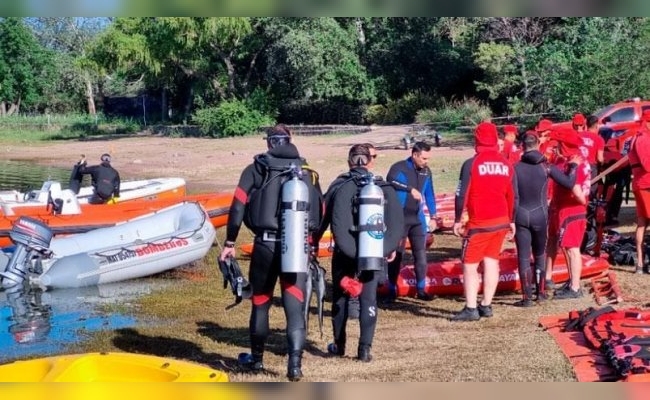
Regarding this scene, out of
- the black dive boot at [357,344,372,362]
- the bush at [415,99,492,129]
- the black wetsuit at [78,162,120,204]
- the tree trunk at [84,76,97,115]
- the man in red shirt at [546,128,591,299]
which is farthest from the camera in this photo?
the tree trunk at [84,76,97,115]

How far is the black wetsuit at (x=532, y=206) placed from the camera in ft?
26.1

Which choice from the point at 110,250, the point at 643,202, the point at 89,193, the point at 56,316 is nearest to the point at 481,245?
the point at 643,202

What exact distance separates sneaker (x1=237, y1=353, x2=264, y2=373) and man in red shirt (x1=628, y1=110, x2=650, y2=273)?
4.87m

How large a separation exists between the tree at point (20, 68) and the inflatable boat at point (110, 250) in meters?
37.0

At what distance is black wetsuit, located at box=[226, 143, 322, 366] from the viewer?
19.4 ft

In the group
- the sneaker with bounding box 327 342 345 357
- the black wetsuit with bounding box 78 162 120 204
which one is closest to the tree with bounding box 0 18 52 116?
the black wetsuit with bounding box 78 162 120 204

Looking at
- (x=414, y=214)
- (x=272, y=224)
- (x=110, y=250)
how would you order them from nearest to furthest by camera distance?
(x=272, y=224)
(x=414, y=214)
(x=110, y=250)

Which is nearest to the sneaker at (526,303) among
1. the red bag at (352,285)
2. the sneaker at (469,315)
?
the sneaker at (469,315)

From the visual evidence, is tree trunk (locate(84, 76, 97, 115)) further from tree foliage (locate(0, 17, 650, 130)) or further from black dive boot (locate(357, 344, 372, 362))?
black dive boot (locate(357, 344, 372, 362))

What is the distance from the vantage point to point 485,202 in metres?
7.46

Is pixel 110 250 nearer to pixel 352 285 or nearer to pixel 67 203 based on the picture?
pixel 67 203

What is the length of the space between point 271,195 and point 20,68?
45016 millimetres

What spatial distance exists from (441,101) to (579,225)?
26.5 m

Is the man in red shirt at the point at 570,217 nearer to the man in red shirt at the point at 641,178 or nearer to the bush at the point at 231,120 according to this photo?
the man in red shirt at the point at 641,178
